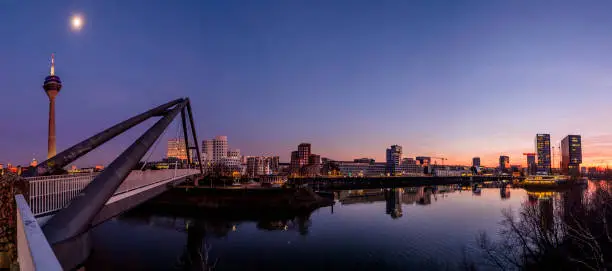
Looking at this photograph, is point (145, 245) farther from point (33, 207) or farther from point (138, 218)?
point (33, 207)

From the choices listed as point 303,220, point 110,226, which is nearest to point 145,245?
point 110,226

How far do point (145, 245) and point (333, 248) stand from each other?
2042 centimetres

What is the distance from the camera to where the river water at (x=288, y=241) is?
101ft

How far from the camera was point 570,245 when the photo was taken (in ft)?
90.8

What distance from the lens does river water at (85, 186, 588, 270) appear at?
101ft

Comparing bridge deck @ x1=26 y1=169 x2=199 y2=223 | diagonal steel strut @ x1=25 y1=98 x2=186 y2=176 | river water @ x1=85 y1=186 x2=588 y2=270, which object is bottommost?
river water @ x1=85 y1=186 x2=588 y2=270

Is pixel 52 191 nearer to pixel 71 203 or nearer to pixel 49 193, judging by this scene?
pixel 49 193

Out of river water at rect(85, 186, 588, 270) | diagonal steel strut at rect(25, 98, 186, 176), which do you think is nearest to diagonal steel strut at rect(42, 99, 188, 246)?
diagonal steel strut at rect(25, 98, 186, 176)

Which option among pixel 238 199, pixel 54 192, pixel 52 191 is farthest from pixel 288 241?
pixel 238 199

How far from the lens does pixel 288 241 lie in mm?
40375

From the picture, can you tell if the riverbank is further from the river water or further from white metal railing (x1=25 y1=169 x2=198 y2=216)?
white metal railing (x1=25 y1=169 x2=198 y2=216)

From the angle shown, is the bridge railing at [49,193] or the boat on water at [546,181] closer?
the bridge railing at [49,193]

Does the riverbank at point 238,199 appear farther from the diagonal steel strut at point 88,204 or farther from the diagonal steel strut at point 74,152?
the diagonal steel strut at point 88,204

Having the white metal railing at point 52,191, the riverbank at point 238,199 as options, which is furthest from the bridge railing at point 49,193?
the riverbank at point 238,199
